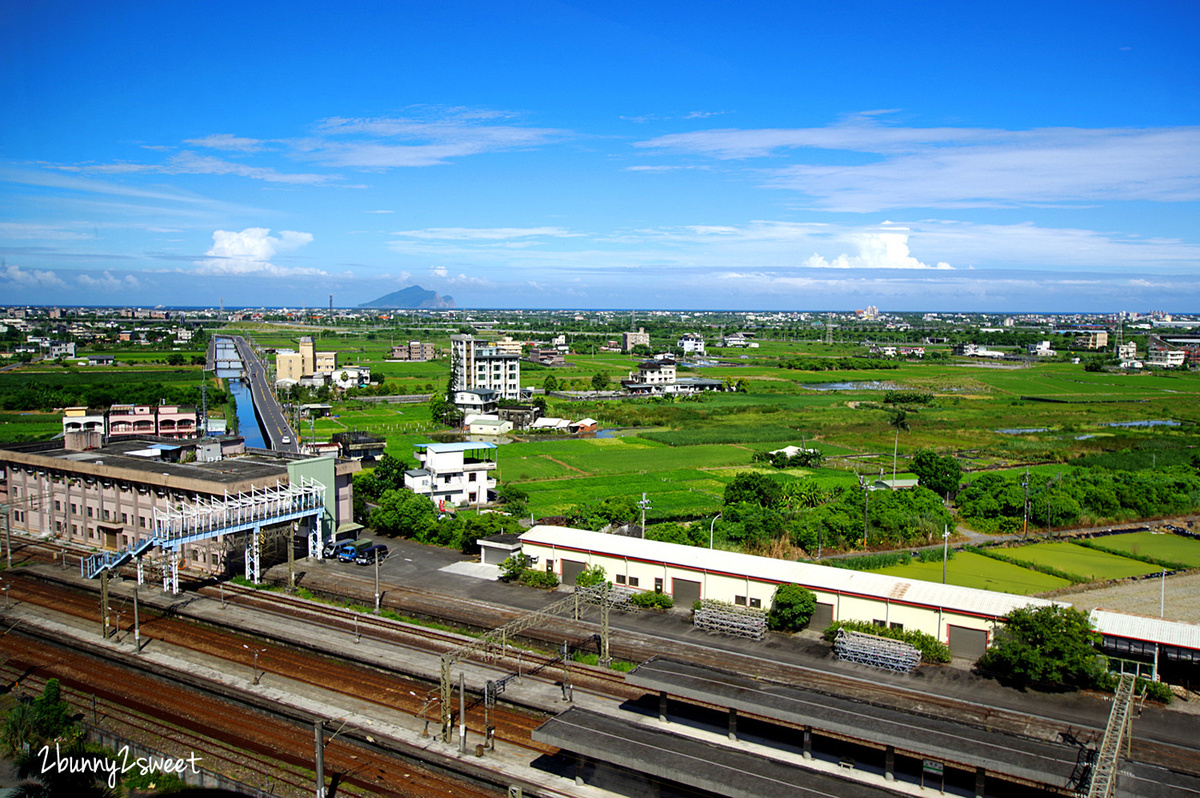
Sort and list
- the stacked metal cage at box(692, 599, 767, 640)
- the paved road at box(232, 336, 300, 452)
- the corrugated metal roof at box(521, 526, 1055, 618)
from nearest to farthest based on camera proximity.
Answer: the corrugated metal roof at box(521, 526, 1055, 618) → the stacked metal cage at box(692, 599, 767, 640) → the paved road at box(232, 336, 300, 452)

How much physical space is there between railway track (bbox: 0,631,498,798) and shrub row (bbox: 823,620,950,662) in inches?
438

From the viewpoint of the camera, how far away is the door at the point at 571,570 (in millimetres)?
26500

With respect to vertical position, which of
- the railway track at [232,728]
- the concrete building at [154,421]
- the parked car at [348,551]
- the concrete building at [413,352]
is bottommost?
the railway track at [232,728]

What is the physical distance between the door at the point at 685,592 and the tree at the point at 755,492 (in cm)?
1273

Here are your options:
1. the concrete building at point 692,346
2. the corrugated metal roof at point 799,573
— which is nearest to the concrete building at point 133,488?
the corrugated metal roof at point 799,573

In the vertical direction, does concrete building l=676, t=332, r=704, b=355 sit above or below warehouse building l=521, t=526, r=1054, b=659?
above

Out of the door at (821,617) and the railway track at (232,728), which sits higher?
the door at (821,617)

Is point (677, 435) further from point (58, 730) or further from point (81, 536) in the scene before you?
point (58, 730)

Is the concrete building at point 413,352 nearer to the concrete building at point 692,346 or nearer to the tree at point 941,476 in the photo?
the concrete building at point 692,346

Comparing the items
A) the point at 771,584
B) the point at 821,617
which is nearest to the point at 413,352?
the point at 771,584

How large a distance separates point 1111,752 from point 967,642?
6495 millimetres

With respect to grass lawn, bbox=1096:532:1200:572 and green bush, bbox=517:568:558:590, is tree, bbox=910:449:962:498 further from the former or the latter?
green bush, bbox=517:568:558:590

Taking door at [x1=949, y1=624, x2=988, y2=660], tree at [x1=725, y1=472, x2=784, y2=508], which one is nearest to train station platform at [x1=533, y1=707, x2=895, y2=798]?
door at [x1=949, y1=624, x2=988, y2=660]

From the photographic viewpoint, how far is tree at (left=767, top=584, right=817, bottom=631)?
22.3 meters
